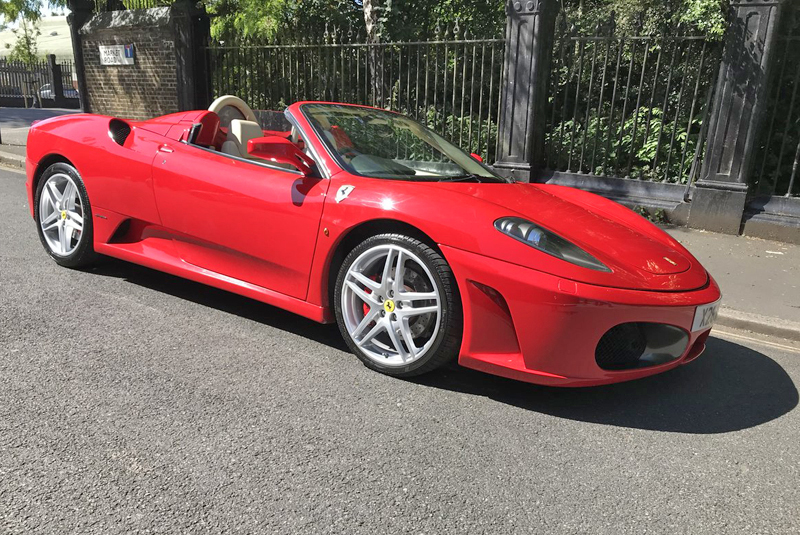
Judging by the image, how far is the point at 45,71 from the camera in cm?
2912

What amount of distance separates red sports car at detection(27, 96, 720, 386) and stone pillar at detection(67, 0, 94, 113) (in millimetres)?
10103

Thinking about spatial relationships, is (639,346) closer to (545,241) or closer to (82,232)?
(545,241)

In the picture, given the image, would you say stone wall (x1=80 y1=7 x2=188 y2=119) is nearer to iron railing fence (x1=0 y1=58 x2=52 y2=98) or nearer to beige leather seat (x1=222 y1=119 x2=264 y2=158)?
beige leather seat (x1=222 y1=119 x2=264 y2=158)

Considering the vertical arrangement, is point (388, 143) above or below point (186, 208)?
above

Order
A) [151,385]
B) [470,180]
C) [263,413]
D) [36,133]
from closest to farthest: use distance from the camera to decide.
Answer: [263,413], [151,385], [470,180], [36,133]

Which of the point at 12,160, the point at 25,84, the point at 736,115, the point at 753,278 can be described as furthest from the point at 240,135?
the point at 25,84

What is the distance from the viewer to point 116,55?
40.8 feet

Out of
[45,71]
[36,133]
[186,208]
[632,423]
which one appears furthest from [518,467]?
[45,71]

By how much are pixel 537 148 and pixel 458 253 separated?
19.0 feet

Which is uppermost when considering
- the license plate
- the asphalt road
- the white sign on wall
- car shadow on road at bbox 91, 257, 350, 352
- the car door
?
the white sign on wall

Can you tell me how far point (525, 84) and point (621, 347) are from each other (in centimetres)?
→ 572

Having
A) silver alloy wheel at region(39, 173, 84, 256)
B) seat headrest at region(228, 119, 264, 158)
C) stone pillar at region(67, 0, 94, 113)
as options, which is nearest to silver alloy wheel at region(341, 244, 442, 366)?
seat headrest at region(228, 119, 264, 158)

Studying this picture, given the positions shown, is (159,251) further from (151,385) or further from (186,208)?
(151,385)

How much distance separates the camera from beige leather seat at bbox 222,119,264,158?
3.94 metres
